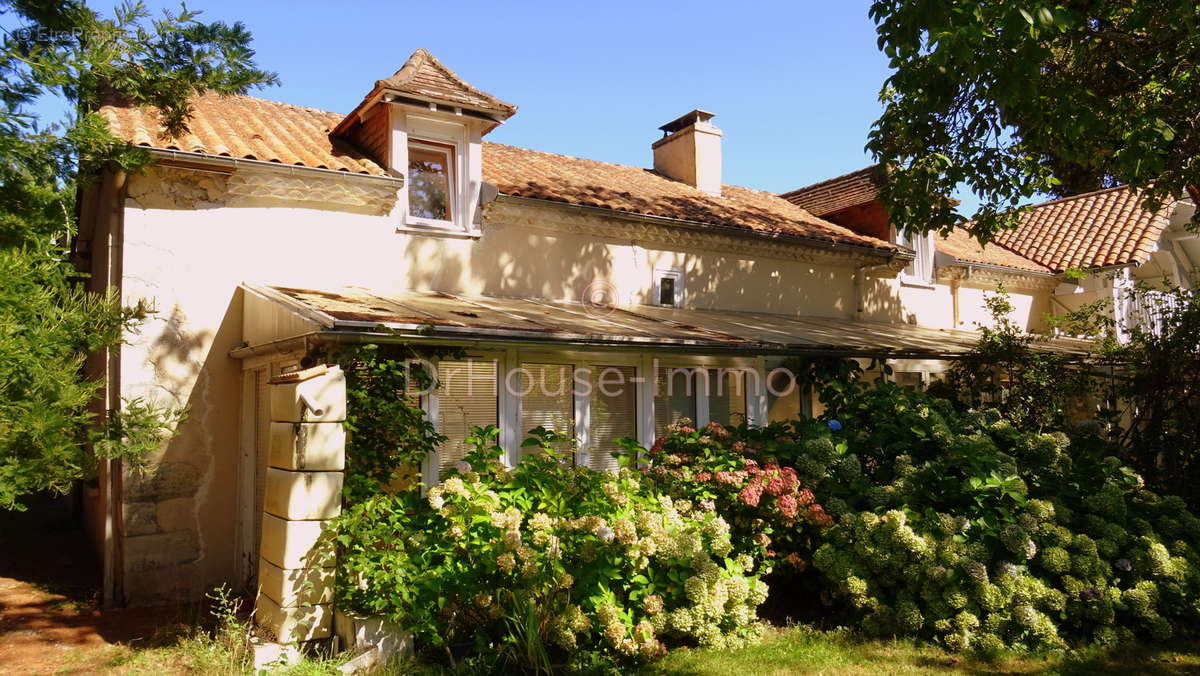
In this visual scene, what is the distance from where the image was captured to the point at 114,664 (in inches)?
292

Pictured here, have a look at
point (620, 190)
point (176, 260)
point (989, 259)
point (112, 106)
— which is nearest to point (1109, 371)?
point (989, 259)

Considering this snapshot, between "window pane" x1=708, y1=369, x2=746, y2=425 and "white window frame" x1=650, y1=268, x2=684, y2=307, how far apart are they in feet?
8.50

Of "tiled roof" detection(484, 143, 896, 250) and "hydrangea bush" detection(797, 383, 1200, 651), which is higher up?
"tiled roof" detection(484, 143, 896, 250)

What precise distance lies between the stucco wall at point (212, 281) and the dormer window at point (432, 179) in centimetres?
59

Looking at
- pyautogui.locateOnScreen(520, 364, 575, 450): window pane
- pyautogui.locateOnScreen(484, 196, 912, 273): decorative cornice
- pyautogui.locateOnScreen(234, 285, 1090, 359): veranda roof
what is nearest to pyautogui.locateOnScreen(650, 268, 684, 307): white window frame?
pyautogui.locateOnScreen(234, 285, 1090, 359): veranda roof

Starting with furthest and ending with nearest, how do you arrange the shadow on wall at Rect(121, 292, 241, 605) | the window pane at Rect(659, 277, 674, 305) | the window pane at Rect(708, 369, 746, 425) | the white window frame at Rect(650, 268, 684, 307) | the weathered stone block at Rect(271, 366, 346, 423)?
the window pane at Rect(659, 277, 674, 305), the white window frame at Rect(650, 268, 684, 307), the window pane at Rect(708, 369, 746, 425), the shadow on wall at Rect(121, 292, 241, 605), the weathered stone block at Rect(271, 366, 346, 423)

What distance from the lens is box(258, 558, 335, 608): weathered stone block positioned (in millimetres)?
6844

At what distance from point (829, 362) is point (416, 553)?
7.40 meters

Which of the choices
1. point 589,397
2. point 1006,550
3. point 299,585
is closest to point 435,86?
point 589,397

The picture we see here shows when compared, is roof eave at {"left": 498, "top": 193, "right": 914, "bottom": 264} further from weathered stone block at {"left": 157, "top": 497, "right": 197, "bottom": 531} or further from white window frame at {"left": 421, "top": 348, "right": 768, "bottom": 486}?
weathered stone block at {"left": 157, "top": 497, "right": 197, "bottom": 531}

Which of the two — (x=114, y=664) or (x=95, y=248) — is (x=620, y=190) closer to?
(x=95, y=248)

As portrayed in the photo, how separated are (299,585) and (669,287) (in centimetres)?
916

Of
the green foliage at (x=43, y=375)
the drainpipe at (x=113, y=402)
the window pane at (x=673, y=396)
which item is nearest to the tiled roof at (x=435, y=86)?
the drainpipe at (x=113, y=402)

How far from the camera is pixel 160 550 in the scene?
32.0 ft
